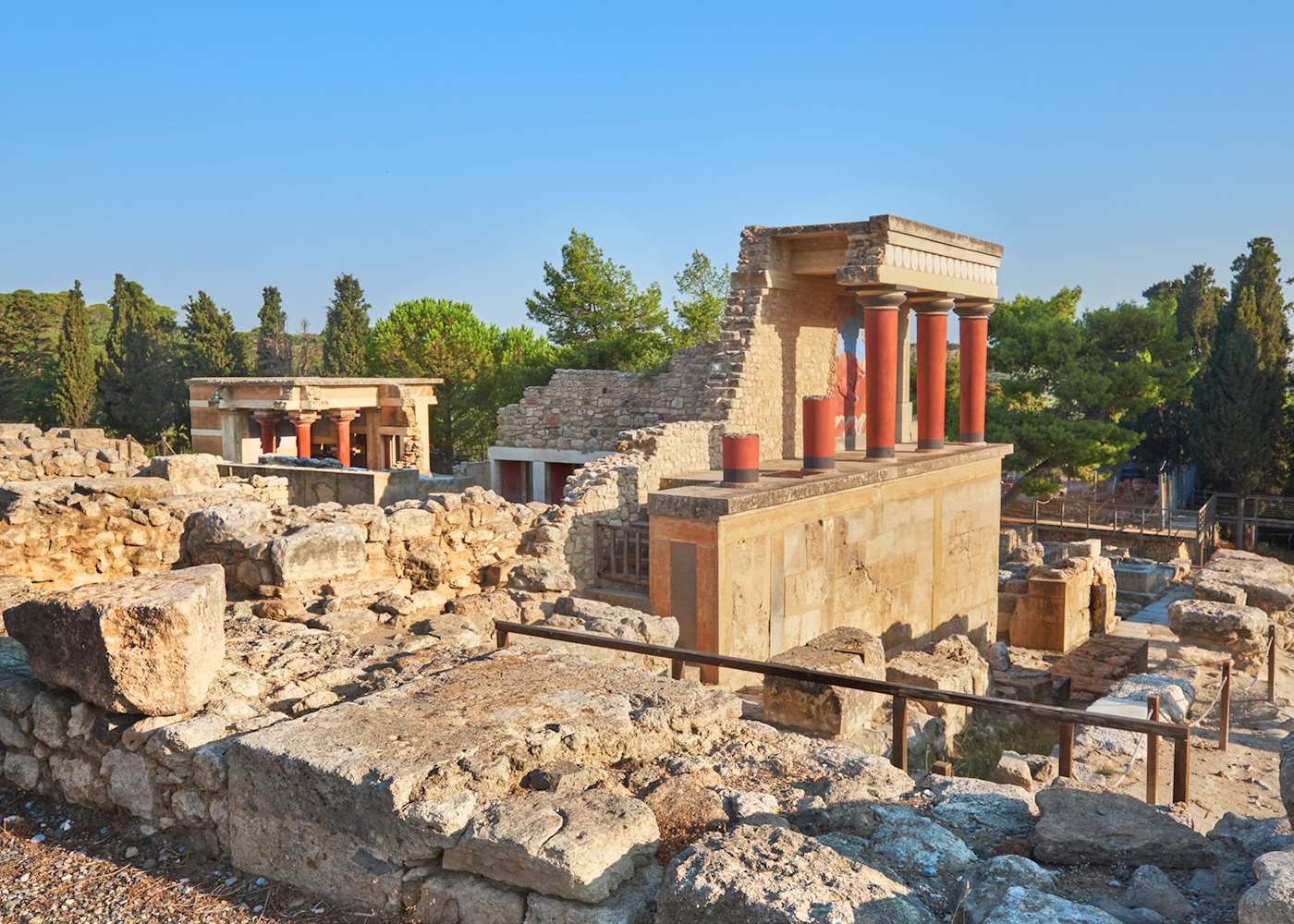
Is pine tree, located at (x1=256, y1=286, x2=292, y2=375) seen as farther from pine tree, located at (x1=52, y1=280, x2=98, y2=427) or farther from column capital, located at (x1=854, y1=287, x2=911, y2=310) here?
column capital, located at (x1=854, y1=287, x2=911, y2=310)

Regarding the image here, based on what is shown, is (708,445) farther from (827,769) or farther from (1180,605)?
(827,769)

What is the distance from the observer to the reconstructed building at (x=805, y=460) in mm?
9375

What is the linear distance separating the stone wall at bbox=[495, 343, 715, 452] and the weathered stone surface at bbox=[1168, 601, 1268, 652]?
7.45 metres

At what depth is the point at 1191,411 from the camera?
33.3m

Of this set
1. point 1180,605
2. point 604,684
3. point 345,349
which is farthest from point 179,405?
point 604,684

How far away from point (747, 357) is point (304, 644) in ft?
32.0

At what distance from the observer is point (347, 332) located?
128 ft

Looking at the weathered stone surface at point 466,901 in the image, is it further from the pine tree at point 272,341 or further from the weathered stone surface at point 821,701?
the pine tree at point 272,341

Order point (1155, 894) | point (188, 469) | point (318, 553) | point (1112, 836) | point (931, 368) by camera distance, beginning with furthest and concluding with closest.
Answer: point (931, 368), point (188, 469), point (318, 553), point (1112, 836), point (1155, 894)

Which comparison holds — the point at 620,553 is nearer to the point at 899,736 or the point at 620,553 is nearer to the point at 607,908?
the point at 899,736

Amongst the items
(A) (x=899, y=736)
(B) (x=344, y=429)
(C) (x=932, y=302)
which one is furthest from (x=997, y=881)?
(B) (x=344, y=429)

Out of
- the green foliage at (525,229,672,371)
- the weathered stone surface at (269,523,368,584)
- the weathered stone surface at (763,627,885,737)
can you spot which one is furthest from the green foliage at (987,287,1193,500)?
the weathered stone surface at (269,523,368,584)

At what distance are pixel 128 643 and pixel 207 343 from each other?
3777cm

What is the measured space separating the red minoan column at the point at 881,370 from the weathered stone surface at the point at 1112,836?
953 cm
